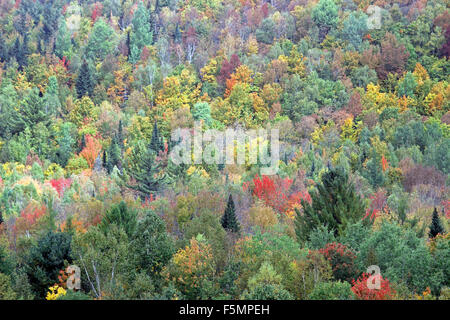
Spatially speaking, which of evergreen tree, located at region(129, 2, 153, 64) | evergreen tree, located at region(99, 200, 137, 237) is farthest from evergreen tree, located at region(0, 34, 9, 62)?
evergreen tree, located at region(99, 200, 137, 237)

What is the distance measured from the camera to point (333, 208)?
43.6 metres

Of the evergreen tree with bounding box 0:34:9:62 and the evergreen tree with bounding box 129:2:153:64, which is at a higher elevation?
the evergreen tree with bounding box 129:2:153:64

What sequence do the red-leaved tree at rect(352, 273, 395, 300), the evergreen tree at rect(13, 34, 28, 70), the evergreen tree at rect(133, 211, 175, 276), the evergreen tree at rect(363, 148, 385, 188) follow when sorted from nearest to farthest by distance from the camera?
1. the red-leaved tree at rect(352, 273, 395, 300)
2. the evergreen tree at rect(133, 211, 175, 276)
3. the evergreen tree at rect(363, 148, 385, 188)
4. the evergreen tree at rect(13, 34, 28, 70)

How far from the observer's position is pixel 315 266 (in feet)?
108

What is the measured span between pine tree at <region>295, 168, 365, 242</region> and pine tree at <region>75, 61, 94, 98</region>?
203 ft

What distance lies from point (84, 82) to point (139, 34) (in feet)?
52.7

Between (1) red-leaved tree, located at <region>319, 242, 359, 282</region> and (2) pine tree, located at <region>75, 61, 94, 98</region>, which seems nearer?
(1) red-leaved tree, located at <region>319, 242, 359, 282</region>

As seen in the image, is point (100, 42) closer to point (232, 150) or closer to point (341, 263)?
point (232, 150)

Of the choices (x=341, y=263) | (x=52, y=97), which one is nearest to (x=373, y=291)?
(x=341, y=263)

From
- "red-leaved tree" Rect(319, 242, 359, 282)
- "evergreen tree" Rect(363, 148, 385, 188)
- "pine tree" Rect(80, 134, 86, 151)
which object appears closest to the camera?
"red-leaved tree" Rect(319, 242, 359, 282)

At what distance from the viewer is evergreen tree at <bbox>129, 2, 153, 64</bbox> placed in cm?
10888

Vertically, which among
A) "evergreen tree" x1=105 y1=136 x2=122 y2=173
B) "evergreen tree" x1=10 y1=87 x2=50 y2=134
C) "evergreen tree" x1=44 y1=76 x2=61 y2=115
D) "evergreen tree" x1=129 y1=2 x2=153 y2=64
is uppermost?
"evergreen tree" x1=129 y1=2 x2=153 y2=64

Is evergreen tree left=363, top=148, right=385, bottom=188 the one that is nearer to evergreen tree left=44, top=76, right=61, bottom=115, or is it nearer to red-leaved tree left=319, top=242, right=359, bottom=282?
red-leaved tree left=319, top=242, right=359, bottom=282

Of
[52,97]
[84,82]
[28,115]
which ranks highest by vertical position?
[84,82]
